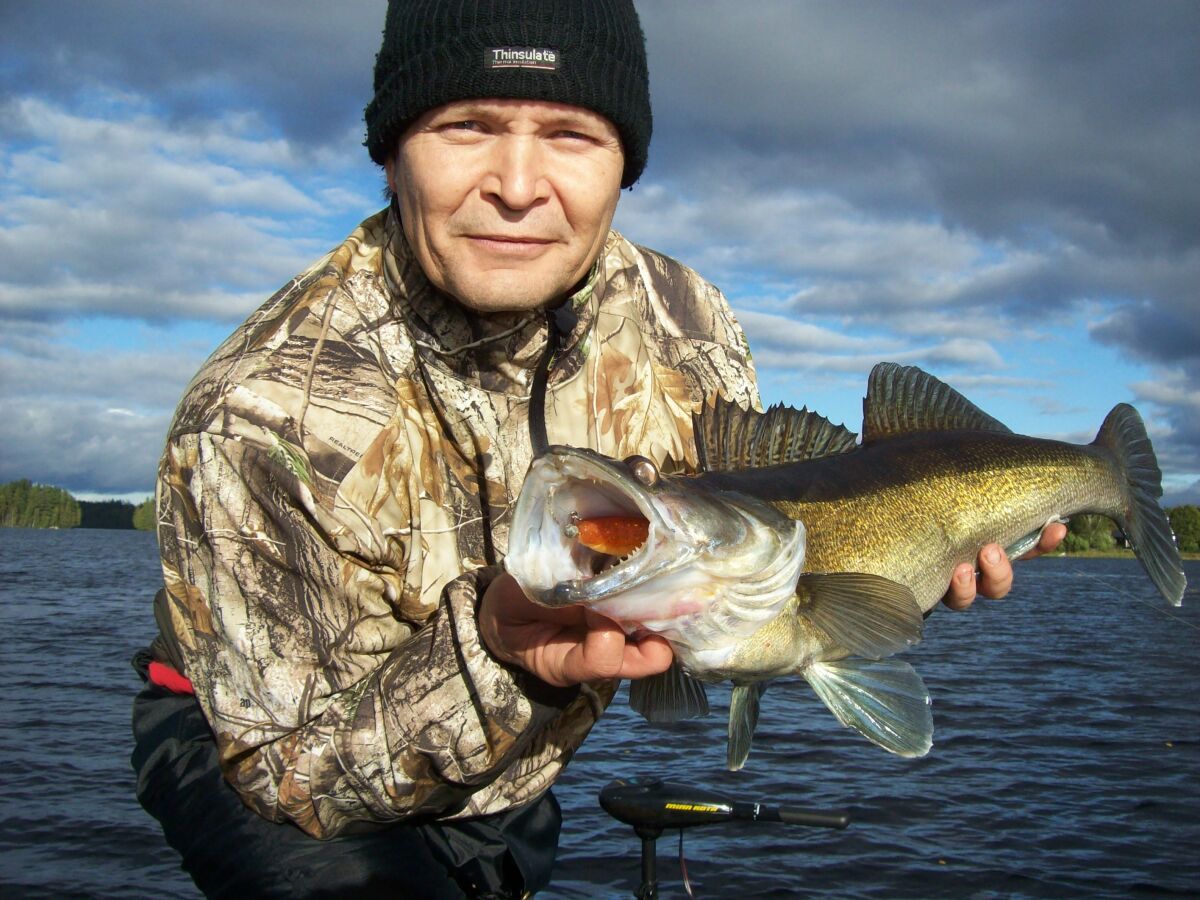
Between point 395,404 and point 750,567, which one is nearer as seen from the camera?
point 750,567

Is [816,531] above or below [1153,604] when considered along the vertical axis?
above

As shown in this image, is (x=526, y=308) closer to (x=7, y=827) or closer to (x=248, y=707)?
(x=248, y=707)

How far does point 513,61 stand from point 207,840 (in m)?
2.73

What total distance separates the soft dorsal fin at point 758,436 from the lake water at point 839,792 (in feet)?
15.8

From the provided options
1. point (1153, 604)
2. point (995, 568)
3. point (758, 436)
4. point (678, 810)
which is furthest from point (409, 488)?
point (1153, 604)

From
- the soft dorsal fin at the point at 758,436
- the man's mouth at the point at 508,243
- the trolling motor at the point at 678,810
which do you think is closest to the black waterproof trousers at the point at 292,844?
the trolling motor at the point at 678,810

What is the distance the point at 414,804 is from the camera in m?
3.16

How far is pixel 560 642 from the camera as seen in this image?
263 centimetres

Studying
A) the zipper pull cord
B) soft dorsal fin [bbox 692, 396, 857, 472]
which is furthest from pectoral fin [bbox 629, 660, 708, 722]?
the zipper pull cord

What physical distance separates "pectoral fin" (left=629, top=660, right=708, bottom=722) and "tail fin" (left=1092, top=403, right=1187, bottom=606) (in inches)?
103

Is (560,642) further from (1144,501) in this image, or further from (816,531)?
(1144,501)

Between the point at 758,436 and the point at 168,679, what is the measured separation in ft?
7.73

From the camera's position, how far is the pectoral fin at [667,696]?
301cm

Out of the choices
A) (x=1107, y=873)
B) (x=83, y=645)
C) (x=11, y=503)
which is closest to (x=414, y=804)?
(x=1107, y=873)
